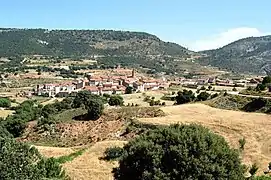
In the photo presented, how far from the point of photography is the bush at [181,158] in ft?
73.7

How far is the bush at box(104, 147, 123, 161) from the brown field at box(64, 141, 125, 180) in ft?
1.99

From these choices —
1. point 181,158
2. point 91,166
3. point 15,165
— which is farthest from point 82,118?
point 15,165

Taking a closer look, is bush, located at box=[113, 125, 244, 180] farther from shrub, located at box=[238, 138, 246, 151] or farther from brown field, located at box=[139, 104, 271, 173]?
shrub, located at box=[238, 138, 246, 151]

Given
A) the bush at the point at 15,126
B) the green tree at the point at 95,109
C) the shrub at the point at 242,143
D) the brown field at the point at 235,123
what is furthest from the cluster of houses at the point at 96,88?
the shrub at the point at 242,143

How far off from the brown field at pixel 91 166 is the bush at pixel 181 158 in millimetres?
4537

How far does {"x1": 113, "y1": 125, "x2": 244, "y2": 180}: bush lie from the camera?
22.5 m

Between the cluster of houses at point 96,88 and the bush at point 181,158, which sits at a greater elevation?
the bush at point 181,158

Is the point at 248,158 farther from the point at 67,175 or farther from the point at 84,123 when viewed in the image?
the point at 84,123

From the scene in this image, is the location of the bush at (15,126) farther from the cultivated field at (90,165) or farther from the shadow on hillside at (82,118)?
the cultivated field at (90,165)

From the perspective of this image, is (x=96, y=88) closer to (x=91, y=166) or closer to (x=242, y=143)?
(x=242, y=143)

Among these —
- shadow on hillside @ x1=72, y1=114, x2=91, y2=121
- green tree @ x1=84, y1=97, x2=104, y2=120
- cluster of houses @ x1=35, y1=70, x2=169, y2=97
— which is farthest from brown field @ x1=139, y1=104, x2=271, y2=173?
cluster of houses @ x1=35, y1=70, x2=169, y2=97

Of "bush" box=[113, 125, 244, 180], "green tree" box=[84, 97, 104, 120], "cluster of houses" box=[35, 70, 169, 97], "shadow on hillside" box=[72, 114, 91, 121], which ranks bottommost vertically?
"cluster of houses" box=[35, 70, 169, 97]

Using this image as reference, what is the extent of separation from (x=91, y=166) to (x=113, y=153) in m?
3.47

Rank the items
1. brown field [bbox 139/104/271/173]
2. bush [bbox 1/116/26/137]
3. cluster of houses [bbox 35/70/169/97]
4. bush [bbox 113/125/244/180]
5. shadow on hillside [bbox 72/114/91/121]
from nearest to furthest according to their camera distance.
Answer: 1. bush [bbox 113/125/244/180]
2. brown field [bbox 139/104/271/173]
3. bush [bbox 1/116/26/137]
4. shadow on hillside [bbox 72/114/91/121]
5. cluster of houses [bbox 35/70/169/97]
